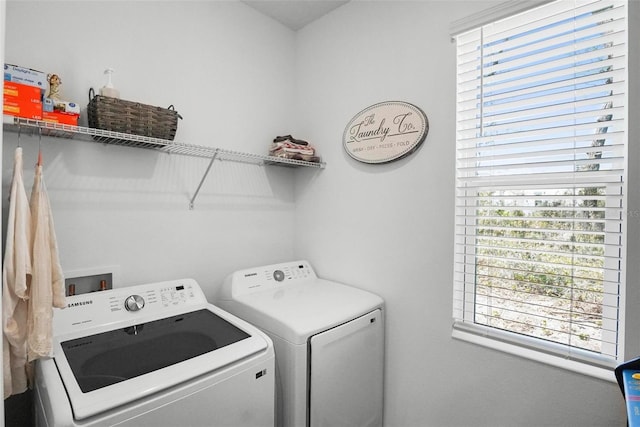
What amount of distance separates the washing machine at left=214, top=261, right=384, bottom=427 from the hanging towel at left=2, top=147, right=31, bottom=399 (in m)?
0.84

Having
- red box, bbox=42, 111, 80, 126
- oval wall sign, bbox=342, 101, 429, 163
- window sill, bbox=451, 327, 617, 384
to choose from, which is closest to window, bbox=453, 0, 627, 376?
window sill, bbox=451, 327, 617, 384

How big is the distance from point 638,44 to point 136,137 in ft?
6.65

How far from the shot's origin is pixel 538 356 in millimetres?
1368

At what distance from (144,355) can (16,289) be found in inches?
18.3

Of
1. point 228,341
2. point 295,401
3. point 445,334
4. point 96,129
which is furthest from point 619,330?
point 96,129

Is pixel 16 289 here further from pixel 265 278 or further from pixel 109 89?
pixel 265 278

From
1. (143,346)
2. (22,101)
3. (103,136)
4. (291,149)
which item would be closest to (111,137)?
(103,136)

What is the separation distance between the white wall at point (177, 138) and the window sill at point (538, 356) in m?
1.31

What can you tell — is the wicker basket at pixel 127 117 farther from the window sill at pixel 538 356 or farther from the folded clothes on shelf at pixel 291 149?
the window sill at pixel 538 356

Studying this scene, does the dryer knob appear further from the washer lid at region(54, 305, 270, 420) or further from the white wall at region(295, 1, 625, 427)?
the white wall at region(295, 1, 625, 427)

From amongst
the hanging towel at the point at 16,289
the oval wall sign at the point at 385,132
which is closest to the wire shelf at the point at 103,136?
the hanging towel at the point at 16,289

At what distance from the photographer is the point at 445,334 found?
1638 mm

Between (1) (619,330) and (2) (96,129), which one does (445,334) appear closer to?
(1) (619,330)

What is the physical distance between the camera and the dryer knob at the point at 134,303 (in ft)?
4.70
